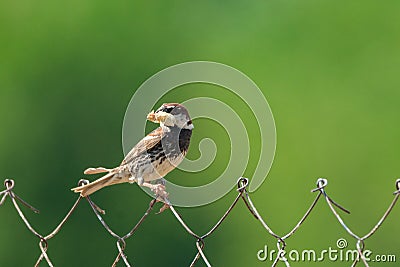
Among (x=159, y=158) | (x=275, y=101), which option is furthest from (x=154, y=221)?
(x=159, y=158)

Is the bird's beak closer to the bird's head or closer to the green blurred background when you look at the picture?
the bird's head

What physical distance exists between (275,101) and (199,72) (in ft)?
37.6

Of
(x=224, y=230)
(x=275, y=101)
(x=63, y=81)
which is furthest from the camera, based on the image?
(x=63, y=81)

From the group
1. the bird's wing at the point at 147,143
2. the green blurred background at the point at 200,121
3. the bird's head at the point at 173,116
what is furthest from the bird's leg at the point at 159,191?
the green blurred background at the point at 200,121

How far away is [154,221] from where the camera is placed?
512 inches

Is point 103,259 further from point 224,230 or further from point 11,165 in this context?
point 11,165

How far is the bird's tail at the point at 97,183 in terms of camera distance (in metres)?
4.05

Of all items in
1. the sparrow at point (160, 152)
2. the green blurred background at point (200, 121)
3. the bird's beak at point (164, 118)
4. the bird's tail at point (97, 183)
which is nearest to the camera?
the bird's tail at point (97, 183)

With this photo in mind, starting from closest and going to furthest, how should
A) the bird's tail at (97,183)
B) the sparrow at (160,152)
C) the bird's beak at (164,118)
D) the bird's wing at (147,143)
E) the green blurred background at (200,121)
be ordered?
the bird's tail at (97,183) → the bird's beak at (164,118) → the sparrow at (160,152) → the bird's wing at (147,143) → the green blurred background at (200,121)

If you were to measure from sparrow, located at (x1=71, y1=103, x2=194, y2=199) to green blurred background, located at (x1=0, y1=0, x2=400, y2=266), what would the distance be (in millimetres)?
4279

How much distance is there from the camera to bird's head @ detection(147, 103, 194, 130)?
455cm

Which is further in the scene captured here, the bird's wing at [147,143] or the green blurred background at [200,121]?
the green blurred background at [200,121]

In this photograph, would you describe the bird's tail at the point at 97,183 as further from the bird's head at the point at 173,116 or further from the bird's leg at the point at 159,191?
the bird's head at the point at 173,116

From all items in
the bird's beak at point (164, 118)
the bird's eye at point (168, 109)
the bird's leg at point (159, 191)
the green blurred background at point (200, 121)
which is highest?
the green blurred background at point (200, 121)
